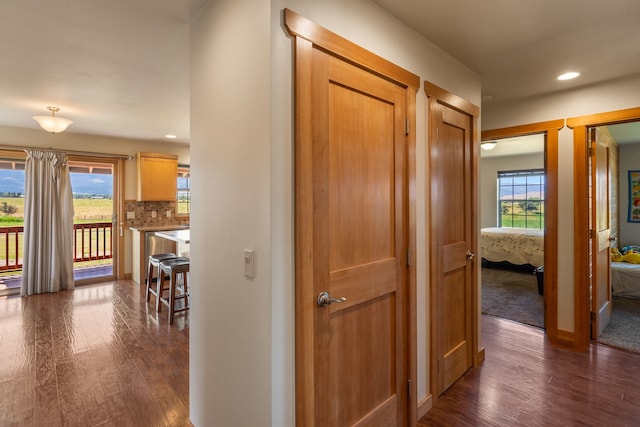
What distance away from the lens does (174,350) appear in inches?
119

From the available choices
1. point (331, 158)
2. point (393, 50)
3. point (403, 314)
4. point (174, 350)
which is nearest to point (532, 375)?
point (403, 314)

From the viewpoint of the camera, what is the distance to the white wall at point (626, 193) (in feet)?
18.6

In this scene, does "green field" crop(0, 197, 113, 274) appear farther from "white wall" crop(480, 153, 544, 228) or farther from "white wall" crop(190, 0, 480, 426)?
"white wall" crop(480, 153, 544, 228)

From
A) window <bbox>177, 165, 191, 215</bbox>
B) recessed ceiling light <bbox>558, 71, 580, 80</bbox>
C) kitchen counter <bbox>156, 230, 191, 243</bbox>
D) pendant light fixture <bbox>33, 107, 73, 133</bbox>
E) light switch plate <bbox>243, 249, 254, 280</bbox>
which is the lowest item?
kitchen counter <bbox>156, 230, 191, 243</bbox>

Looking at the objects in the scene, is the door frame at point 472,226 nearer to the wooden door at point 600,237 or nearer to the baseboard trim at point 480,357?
the baseboard trim at point 480,357

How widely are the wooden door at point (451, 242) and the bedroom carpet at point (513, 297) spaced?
5.20 ft

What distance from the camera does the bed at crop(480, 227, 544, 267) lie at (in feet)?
19.2

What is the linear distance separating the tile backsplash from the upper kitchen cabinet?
28 cm

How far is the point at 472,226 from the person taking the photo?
2652 mm

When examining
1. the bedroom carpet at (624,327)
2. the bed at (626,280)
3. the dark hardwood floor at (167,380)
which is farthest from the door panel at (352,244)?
the bed at (626,280)

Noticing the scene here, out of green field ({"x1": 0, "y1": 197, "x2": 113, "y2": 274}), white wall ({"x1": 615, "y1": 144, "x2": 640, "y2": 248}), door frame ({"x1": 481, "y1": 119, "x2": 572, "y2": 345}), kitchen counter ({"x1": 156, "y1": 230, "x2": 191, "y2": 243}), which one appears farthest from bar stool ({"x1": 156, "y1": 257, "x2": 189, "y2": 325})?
white wall ({"x1": 615, "y1": 144, "x2": 640, "y2": 248})

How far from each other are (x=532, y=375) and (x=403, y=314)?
1467 mm

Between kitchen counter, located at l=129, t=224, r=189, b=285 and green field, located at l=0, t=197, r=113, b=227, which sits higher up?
green field, located at l=0, t=197, r=113, b=227

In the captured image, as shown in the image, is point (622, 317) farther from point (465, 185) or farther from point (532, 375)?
point (465, 185)
